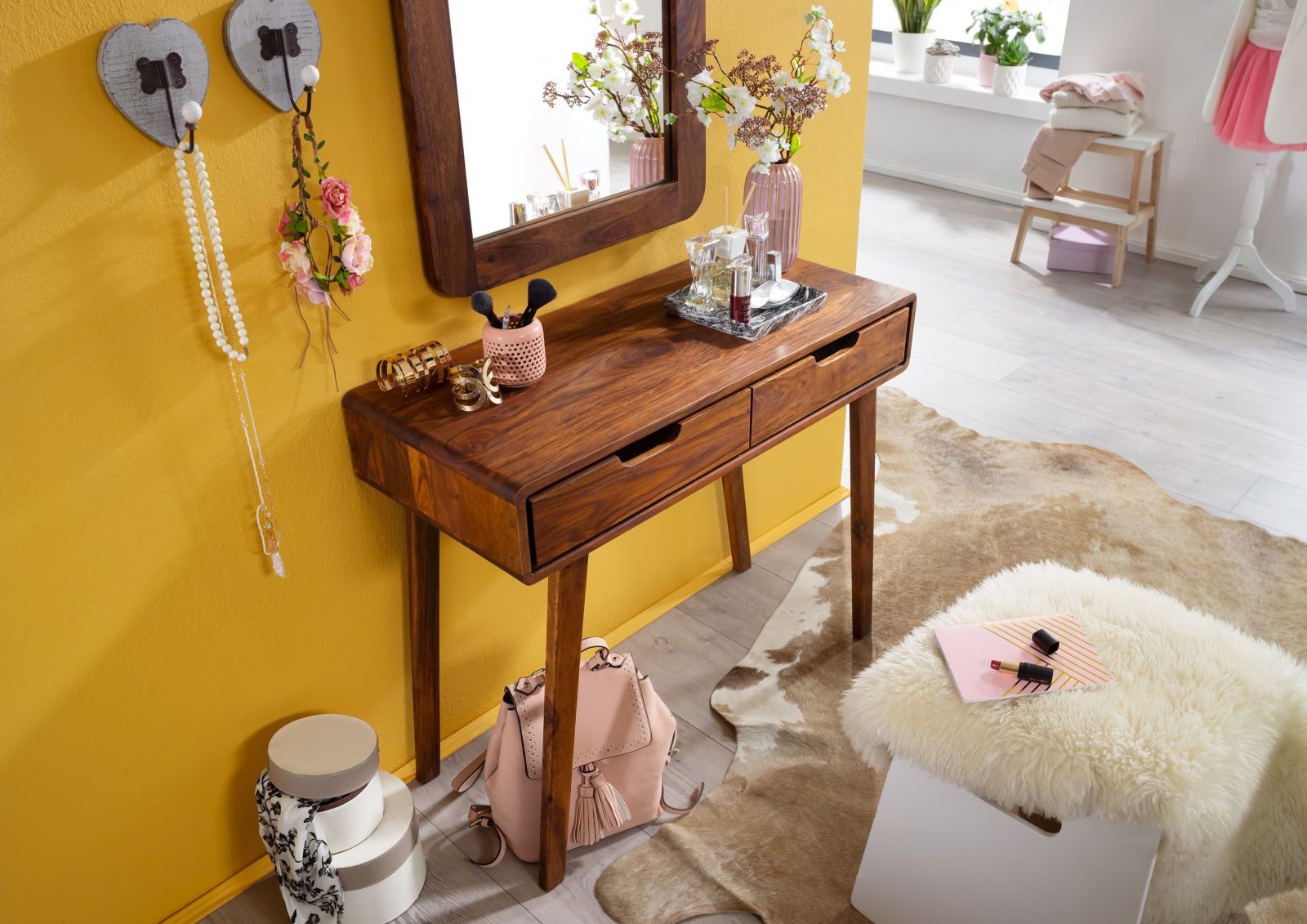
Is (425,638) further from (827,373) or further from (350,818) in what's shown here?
(827,373)

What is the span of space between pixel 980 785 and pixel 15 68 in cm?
147

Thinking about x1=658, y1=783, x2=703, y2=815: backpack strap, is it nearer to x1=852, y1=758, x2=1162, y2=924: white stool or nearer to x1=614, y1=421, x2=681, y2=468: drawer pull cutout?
x1=852, y1=758, x2=1162, y2=924: white stool

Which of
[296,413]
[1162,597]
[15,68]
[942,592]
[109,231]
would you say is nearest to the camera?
[15,68]

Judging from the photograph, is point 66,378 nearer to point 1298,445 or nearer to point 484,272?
point 484,272

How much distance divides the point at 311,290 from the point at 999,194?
4143 millimetres

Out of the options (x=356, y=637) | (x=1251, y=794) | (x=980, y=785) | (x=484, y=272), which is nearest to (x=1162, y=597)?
(x=1251, y=794)

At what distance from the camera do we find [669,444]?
61.4 inches

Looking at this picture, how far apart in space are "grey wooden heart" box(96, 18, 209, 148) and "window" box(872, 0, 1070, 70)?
3.78m

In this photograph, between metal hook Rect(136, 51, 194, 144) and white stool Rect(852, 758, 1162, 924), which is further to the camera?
white stool Rect(852, 758, 1162, 924)

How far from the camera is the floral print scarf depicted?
1.59 meters

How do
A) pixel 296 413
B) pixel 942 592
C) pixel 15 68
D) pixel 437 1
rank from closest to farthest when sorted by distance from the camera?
pixel 15 68 → pixel 437 1 → pixel 296 413 → pixel 942 592

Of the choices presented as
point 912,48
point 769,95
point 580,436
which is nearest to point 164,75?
point 580,436

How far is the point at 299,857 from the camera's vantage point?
158 centimetres

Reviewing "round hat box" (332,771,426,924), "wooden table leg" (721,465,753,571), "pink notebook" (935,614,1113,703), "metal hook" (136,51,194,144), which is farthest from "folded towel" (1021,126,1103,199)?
"metal hook" (136,51,194,144)
